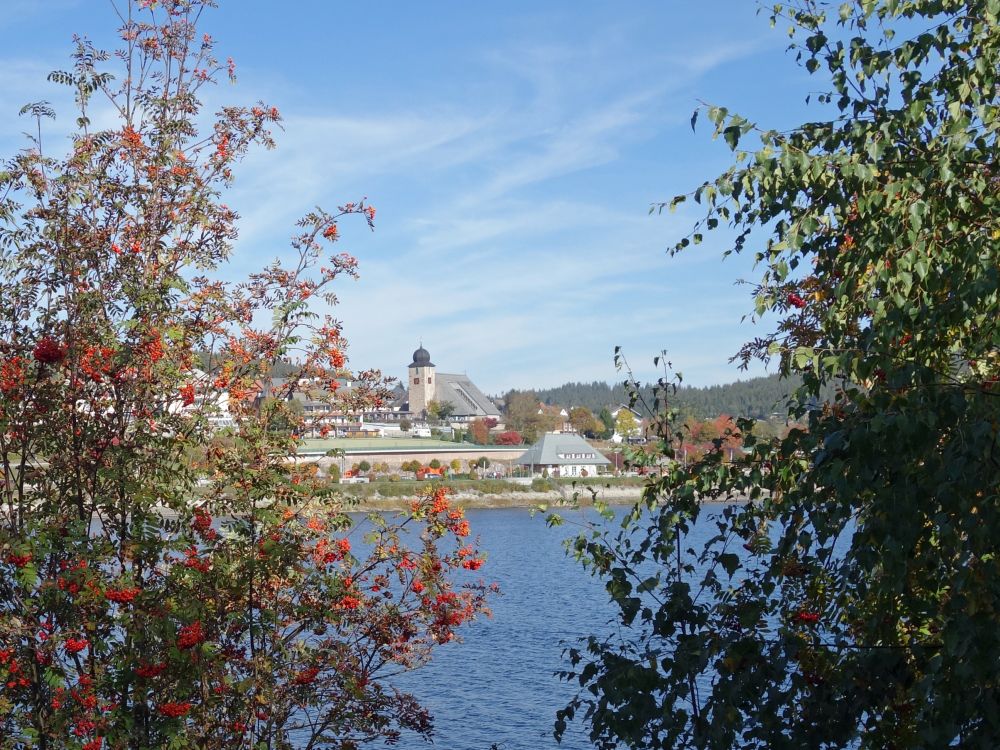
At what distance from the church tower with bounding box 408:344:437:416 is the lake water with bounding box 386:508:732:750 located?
108718 millimetres

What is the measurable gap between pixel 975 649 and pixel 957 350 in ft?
7.49

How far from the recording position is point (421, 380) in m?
142

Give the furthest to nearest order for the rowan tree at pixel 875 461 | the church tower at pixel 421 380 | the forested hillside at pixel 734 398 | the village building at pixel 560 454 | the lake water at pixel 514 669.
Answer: the church tower at pixel 421 380, the village building at pixel 560 454, the lake water at pixel 514 669, the forested hillside at pixel 734 398, the rowan tree at pixel 875 461

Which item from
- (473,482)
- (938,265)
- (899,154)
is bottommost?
(473,482)

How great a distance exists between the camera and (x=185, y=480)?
608 centimetres

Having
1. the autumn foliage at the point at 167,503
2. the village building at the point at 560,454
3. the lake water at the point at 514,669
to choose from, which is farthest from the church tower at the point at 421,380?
the autumn foliage at the point at 167,503

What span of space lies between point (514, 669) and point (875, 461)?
16806 mm

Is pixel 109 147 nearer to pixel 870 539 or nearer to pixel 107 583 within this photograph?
pixel 107 583

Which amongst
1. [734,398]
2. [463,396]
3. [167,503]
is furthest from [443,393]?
[167,503]

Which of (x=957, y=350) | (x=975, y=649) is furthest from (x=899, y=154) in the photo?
(x=975, y=649)

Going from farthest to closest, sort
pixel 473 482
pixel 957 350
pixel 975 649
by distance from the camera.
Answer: pixel 473 482 → pixel 957 350 → pixel 975 649

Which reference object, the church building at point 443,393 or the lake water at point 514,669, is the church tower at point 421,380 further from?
the lake water at point 514,669

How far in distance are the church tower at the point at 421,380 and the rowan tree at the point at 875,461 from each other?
134620 millimetres

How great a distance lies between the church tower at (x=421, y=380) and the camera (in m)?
141
